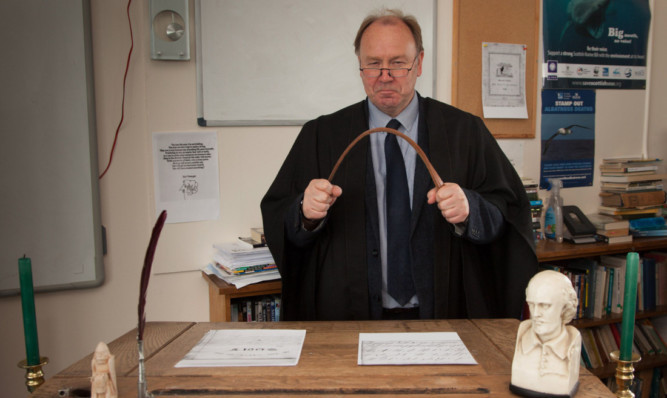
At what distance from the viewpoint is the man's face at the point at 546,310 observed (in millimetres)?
943

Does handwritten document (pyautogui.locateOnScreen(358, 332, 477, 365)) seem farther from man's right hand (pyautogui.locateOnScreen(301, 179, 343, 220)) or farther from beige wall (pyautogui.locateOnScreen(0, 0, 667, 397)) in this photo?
beige wall (pyautogui.locateOnScreen(0, 0, 667, 397))

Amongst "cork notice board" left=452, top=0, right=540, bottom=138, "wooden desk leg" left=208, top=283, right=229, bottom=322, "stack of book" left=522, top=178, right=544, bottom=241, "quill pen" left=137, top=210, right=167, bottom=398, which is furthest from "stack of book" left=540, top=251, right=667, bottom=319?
"quill pen" left=137, top=210, right=167, bottom=398

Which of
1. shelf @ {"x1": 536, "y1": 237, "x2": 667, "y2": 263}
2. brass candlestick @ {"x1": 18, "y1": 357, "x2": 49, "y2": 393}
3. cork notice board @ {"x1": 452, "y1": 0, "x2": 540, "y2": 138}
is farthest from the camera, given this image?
cork notice board @ {"x1": 452, "y1": 0, "x2": 540, "y2": 138}

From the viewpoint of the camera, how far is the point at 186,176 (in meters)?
2.62

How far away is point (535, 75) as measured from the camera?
131 inches

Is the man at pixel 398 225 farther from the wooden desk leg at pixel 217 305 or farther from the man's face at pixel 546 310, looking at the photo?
the man's face at pixel 546 310

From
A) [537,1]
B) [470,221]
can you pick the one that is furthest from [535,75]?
[470,221]

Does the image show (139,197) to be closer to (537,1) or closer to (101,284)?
(101,284)

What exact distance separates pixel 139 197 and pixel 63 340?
758mm

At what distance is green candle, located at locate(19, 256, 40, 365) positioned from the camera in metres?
1.16

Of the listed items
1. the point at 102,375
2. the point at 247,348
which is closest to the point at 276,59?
the point at 247,348

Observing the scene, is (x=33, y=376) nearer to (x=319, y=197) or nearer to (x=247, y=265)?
(x=319, y=197)

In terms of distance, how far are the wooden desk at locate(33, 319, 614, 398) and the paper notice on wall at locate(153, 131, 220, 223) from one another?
1366mm

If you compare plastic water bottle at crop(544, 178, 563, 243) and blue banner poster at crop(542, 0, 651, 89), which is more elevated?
blue banner poster at crop(542, 0, 651, 89)
